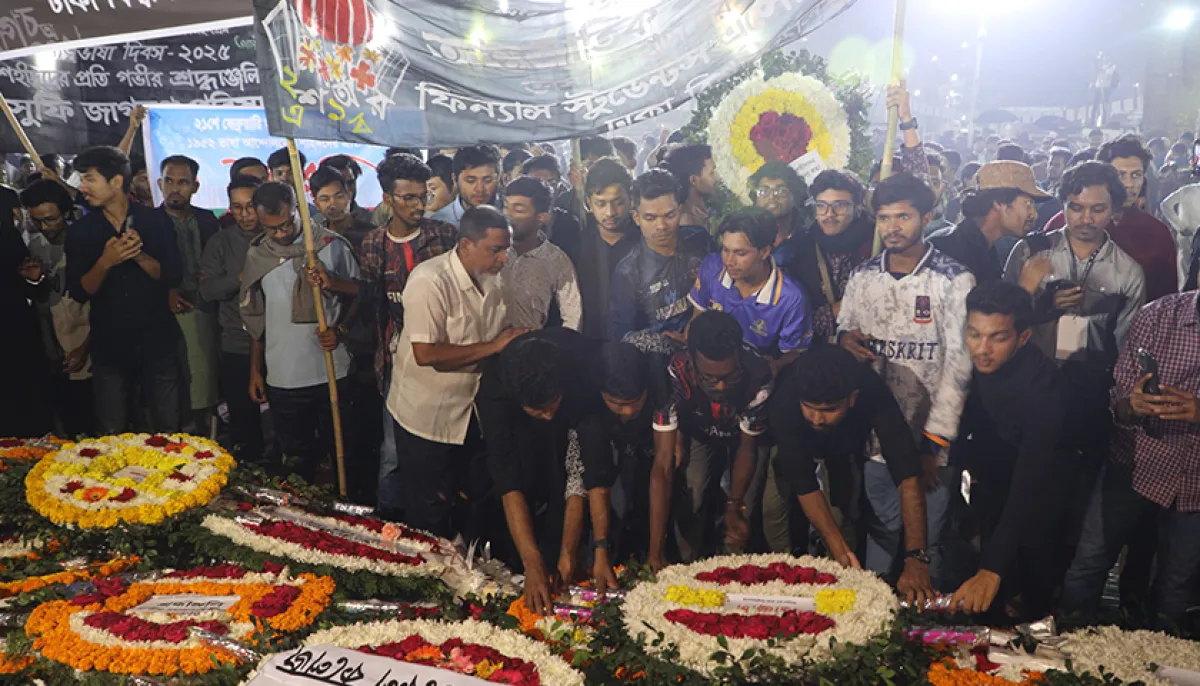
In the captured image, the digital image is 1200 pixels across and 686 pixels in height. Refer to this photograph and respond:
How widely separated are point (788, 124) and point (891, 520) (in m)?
1.84

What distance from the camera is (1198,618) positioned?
11.5ft

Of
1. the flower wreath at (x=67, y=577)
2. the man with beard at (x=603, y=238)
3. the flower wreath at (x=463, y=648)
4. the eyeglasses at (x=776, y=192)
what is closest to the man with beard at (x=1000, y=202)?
the eyeglasses at (x=776, y=192)

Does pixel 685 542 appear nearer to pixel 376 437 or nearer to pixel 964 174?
pixel 376 437

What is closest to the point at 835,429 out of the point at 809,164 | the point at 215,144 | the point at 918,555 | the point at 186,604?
the point at 918,555

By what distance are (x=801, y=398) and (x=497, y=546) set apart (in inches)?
66.5

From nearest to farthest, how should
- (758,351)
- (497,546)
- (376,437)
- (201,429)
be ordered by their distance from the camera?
(758,351) < (497,546) < (376,437) < (201,429)

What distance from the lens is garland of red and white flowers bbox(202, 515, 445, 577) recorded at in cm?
360

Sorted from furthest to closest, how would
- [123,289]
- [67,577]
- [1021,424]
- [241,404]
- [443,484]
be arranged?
[241,404] < [123,289] < [443,484] < [1021,424] < [67,577]

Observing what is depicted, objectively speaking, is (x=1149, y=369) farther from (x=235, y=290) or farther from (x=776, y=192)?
(x=235, y=290)

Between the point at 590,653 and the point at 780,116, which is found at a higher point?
the point at 780,116

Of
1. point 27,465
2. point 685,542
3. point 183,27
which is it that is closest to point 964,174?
point 685,542

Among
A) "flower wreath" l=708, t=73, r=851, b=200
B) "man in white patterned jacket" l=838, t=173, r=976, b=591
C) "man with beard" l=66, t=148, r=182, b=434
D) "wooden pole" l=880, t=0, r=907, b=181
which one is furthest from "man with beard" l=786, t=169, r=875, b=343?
"man with beard" l=66, t=148, r=182, b=434

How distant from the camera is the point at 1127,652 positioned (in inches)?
109

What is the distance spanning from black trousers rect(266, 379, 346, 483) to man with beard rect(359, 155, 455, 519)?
1.22ft
